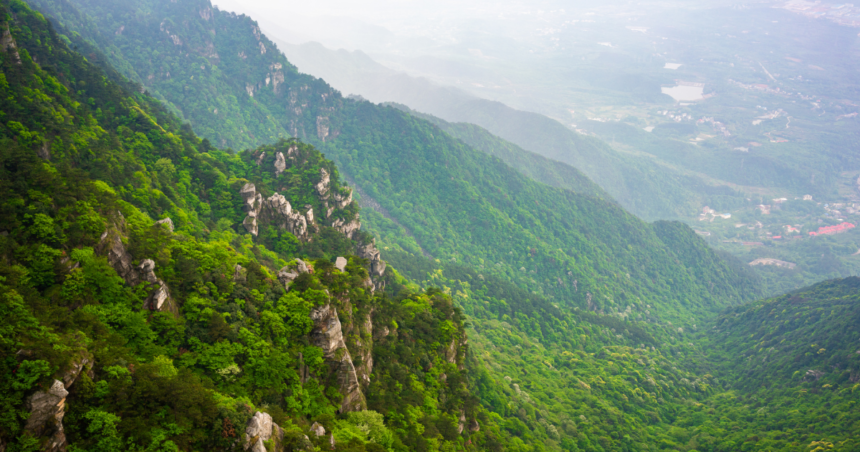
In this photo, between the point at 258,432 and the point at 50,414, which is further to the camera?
the point at 258,432

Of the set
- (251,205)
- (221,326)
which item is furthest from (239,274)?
(251,205)

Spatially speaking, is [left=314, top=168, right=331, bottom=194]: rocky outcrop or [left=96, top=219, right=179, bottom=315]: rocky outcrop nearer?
[left=96, top=219, right=179, bottom=315]: rocky outcrop

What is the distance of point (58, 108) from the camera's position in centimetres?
5878

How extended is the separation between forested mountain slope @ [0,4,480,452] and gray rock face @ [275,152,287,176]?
1857 cm

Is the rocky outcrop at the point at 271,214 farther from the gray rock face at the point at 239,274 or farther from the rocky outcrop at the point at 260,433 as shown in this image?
the rocky outcrop at the point at 260,433

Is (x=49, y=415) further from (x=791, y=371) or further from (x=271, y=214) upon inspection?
(x=791, y=371)

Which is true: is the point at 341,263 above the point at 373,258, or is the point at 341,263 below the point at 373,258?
above

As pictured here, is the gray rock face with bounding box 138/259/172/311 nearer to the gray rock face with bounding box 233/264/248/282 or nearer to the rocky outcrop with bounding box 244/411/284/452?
the gray rock face with bounding box 233/264/248/282

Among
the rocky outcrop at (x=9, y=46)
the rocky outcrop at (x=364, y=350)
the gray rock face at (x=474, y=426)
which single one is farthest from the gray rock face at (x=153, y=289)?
the rocky outcrop at (x=9, y=46)

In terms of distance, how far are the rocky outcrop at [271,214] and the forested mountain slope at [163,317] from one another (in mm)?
555

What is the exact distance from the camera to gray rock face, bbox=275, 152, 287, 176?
97.0 meters

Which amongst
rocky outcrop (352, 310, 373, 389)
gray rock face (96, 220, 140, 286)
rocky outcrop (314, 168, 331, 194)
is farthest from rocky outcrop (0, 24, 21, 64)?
rocky outcrop (352, 310, 373, 389)

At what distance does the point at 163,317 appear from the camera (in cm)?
3494

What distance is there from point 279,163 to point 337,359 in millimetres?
64657
